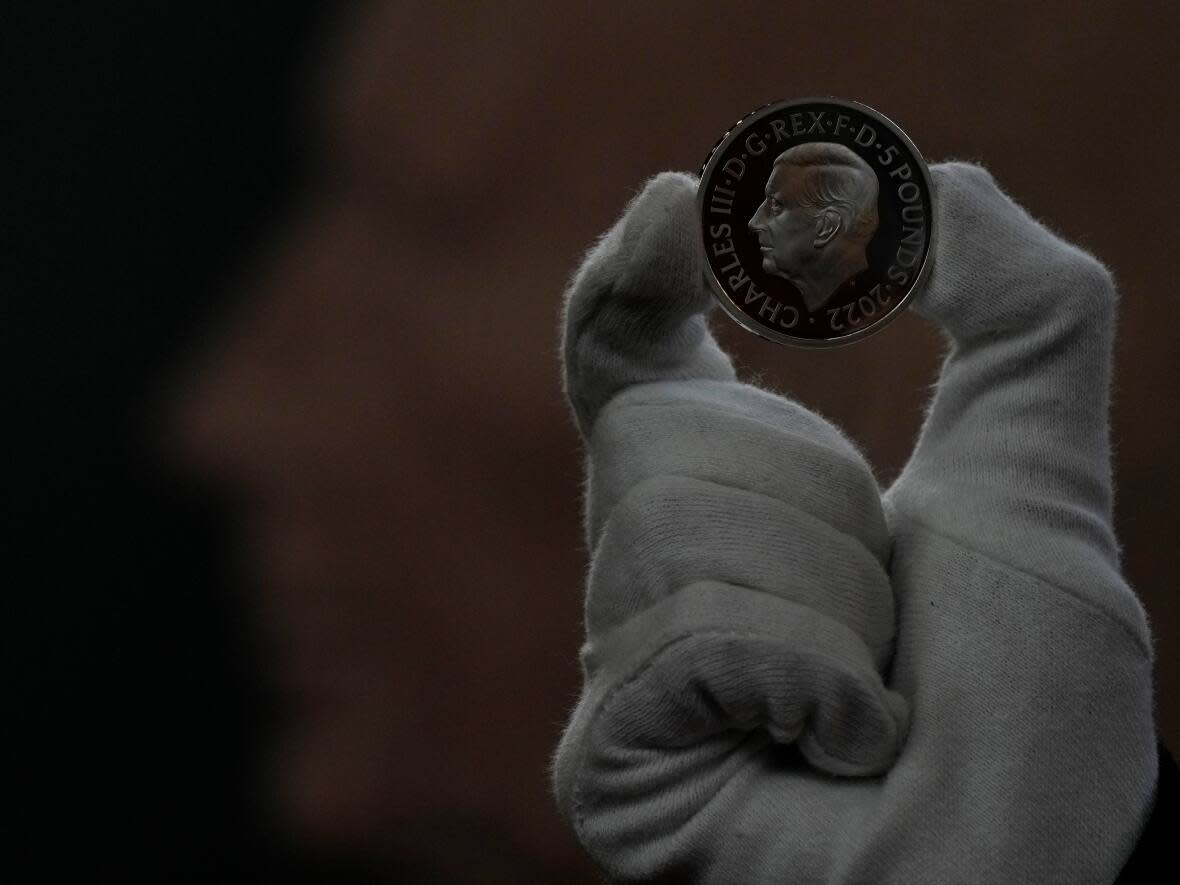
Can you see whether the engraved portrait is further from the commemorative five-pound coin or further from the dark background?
the dark background

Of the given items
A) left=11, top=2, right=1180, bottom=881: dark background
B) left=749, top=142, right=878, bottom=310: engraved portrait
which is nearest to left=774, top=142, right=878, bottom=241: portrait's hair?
left=749, top=142, right=878, bottom=310: engraved portrait

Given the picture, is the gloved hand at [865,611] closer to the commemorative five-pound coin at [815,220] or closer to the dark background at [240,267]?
the commemorative five-pound coin at [815,220]

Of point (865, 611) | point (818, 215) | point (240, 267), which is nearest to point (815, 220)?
point (818, 215)

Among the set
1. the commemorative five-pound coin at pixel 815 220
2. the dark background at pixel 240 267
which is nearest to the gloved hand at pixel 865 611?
the commemorative five-pound coin at pixel 815 220

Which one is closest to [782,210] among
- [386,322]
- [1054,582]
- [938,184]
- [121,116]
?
[938,184]

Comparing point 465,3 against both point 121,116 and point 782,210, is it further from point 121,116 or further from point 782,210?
point 782,210

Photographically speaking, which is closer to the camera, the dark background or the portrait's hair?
the portrait's hair
